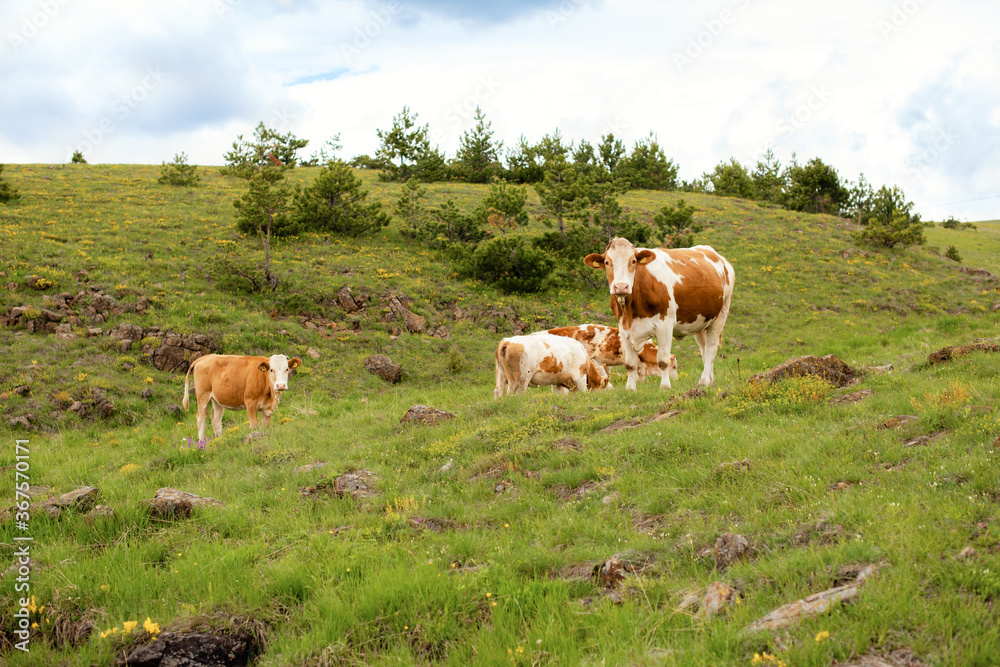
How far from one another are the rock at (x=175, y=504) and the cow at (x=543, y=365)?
734 cm

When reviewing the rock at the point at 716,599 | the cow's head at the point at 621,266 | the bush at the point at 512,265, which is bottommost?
the rock at the point at 716,599

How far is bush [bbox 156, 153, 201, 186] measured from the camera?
41.5m

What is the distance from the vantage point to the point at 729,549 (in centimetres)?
466

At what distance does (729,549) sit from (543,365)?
30.5 feet

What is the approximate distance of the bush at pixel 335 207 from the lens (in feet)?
103

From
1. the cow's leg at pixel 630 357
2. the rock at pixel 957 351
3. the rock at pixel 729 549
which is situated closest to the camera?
the rock at pixel 729 549

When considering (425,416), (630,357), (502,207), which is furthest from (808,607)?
(502,207)

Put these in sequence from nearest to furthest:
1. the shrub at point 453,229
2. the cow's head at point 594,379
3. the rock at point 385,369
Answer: the cow's head at point 594,379, the rock at point 385,369, the shrub at point 453,229

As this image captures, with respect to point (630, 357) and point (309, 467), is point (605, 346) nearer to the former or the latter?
point (630, 357)

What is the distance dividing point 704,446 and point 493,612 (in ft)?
11.5

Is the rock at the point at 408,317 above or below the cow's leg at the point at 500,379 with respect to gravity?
above

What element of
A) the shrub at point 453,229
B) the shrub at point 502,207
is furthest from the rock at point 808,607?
the shrub at point 453,229

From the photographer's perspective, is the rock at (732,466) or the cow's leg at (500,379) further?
the cow's leg at (500,379)

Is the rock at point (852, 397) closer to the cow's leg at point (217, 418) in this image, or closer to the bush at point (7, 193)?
the cow's leg at point (217, 418)
